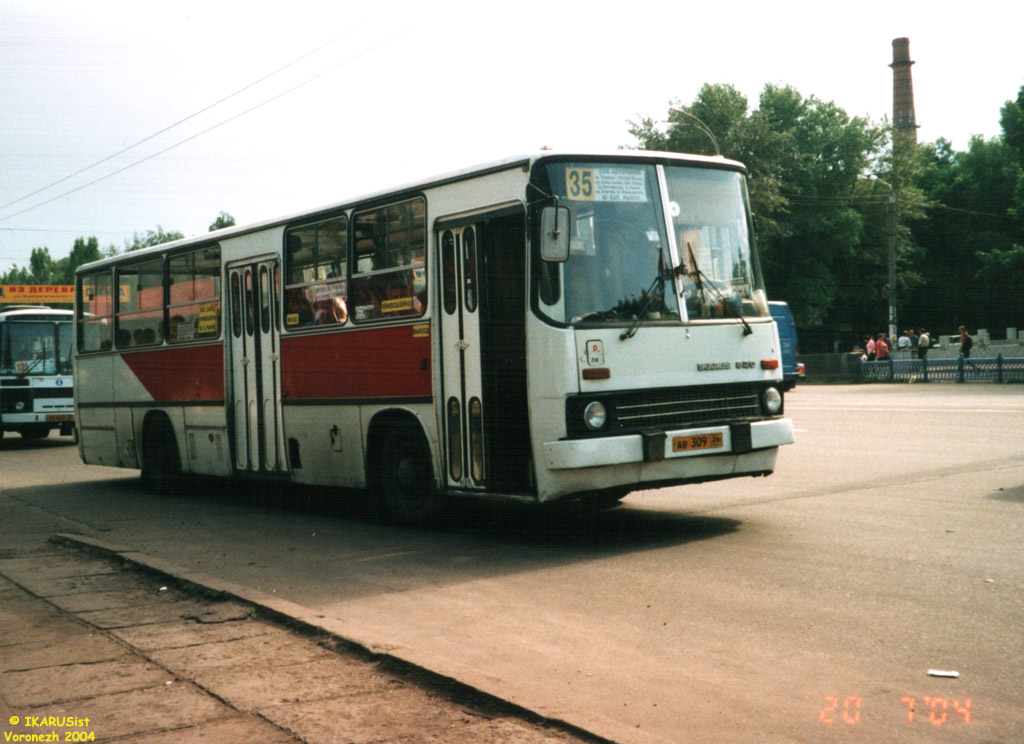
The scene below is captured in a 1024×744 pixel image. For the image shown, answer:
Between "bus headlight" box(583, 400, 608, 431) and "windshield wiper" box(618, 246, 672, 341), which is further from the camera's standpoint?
"windshield wiper" box(618, 246, 672, 341)

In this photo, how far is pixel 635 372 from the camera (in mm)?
8508

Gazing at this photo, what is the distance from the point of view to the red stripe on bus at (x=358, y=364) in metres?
9.78

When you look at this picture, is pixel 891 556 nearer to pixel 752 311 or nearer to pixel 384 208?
pixel 752 311

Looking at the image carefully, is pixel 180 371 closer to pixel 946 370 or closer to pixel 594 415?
pixel 594 415

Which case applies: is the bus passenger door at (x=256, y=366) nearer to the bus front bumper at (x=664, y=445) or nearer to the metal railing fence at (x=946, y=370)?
the bus front bumper at (x=664, y=445)

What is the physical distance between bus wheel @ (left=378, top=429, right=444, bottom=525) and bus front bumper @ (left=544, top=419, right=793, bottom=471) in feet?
6.04

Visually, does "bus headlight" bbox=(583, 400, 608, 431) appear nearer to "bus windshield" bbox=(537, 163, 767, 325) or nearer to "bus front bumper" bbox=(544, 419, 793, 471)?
"bus front bumper" bbox=(544, 419, 793, 471)

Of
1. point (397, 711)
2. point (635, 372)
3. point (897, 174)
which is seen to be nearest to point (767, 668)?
point (397, 711)

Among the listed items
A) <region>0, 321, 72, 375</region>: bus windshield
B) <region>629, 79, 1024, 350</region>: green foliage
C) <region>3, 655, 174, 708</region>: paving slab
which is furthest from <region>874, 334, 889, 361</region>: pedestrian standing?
<region>3, 655, 174, 708</region>: paving slab

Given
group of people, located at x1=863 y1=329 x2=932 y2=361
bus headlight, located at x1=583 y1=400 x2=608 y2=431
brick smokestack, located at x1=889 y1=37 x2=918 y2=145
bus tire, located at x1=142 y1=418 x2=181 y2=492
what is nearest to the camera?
bus headlight, located at x1=583 y1=400 x2=608 y2=431

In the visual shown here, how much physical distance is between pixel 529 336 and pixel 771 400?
2229 millimetres

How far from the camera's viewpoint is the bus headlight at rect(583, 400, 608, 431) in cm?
830

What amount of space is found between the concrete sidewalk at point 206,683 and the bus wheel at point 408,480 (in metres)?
2.78

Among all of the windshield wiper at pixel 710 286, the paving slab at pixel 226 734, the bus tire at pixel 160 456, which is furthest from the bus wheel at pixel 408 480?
the paving slab at pixel 226 734
